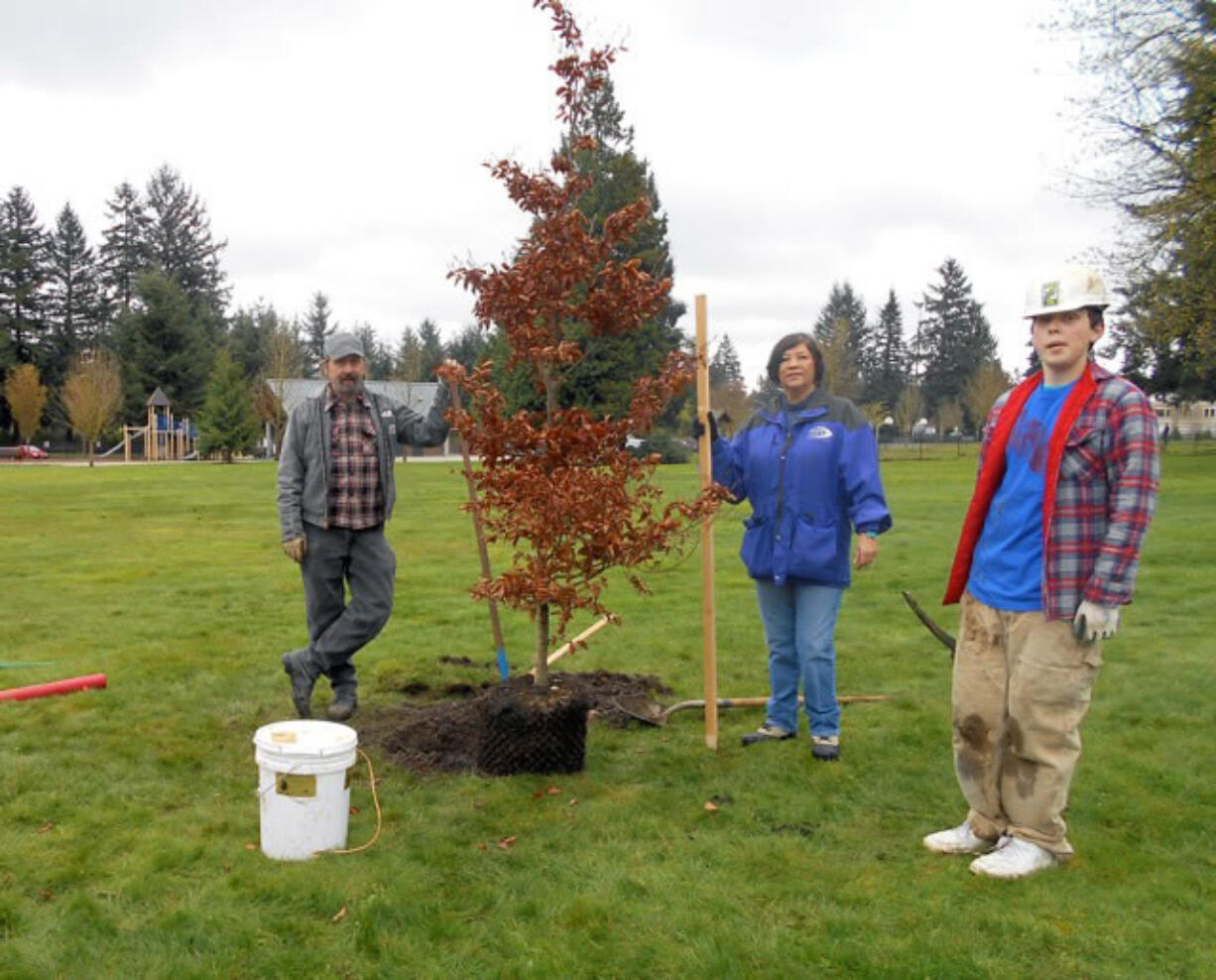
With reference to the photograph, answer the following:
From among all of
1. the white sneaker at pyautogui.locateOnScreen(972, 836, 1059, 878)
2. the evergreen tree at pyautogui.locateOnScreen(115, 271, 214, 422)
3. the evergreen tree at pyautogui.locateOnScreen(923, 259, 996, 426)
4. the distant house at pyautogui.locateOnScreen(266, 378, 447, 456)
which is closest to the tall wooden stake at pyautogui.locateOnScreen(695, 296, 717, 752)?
the white sneaker at pyautogui.locateOnScreen(972, 836, 1059, 878)

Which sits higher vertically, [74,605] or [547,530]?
[547,530]

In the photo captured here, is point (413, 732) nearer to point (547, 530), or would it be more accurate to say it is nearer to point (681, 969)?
point (547, 530)

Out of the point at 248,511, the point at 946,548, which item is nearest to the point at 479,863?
the point at 946,548

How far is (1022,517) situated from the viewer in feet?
13.1

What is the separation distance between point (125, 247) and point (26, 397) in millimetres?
22545

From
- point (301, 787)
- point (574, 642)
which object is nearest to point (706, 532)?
point (574, 642)

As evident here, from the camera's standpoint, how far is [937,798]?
16.0 ft

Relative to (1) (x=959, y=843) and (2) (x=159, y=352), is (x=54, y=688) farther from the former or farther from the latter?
(2) (x=159, y=352)

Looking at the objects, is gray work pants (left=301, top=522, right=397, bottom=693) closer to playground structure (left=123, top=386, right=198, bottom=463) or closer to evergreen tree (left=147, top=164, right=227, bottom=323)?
playground structure (left=123, top=386, right=198, bottom=463)

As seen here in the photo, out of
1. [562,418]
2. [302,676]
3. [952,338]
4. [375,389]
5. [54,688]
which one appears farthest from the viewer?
[952,338]

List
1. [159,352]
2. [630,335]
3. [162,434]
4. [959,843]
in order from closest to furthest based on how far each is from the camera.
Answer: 1. [959,843]
2. [630,335]
3. [159,352]
4. [162,434]

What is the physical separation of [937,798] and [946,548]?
10161 mm

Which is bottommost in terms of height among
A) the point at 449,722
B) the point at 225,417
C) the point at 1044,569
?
the point at 449,722

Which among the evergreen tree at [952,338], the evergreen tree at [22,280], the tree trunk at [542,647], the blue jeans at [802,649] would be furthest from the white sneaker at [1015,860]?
the evergreen tree at [952,338]
